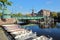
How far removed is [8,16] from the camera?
117062 millimetres

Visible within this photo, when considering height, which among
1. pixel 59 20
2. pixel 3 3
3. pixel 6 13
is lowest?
pixel 59 20

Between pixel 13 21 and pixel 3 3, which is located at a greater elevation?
pixel 3 3

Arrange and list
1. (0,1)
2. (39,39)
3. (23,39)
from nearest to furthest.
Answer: (39,39), (23,39), (0,1)

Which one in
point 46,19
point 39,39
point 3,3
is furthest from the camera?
point 46,19

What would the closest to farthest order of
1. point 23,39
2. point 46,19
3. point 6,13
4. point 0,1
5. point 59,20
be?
point 23,39, point 0,1, point 6,13, point 46,19, point 59,20

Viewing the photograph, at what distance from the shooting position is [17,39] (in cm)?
3419

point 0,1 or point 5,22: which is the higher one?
point 0,1

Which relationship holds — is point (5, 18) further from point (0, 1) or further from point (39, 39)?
point (39, 39)

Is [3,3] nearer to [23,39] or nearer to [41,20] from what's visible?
[23,39]

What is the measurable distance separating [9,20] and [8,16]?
21.6ft

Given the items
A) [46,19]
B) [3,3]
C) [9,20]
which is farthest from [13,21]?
[3,3]

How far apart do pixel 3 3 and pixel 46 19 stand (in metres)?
102

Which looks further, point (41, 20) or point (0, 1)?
point (41, 20)

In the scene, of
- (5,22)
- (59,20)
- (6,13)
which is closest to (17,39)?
(5,22)
